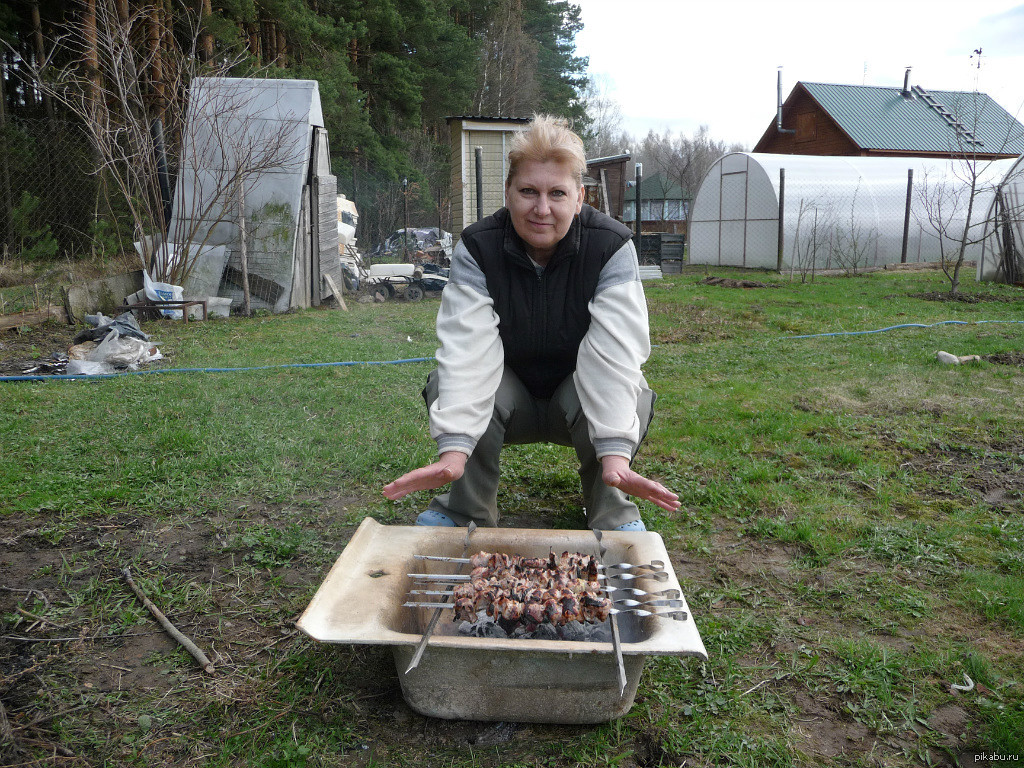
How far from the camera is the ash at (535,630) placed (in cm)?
186

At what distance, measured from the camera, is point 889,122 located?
79.5ft

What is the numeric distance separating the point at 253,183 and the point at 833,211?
12.2 metres

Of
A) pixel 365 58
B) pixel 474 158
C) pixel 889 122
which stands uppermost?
pixel 365 58

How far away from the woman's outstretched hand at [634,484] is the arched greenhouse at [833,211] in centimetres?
1437

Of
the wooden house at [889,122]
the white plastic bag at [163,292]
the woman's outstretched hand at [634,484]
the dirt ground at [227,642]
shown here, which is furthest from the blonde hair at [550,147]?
the wooden house at [889,122]

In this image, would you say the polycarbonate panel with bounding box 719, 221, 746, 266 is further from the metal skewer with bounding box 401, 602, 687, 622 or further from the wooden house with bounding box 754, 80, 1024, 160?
the metal skewer with bounding box 401, 602, 687, 622

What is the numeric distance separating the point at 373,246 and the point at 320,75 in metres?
4.01

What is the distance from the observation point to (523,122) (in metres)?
16.4

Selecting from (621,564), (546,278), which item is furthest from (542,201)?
(621,564)

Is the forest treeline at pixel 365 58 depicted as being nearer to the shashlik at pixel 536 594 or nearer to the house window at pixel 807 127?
the shashlik at pixel 536 594

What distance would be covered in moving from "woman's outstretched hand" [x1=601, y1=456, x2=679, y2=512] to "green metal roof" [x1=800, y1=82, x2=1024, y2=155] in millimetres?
24878

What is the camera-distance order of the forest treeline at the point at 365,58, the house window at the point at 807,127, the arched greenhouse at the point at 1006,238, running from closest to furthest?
the forest treeline at the point at 365,58
the arched greenhouse at the point at 1006,238
the house window at the point at 807,127

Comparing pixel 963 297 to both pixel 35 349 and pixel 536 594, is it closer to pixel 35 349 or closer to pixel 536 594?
pixel 536 594

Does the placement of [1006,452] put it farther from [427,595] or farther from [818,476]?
[427,595]
